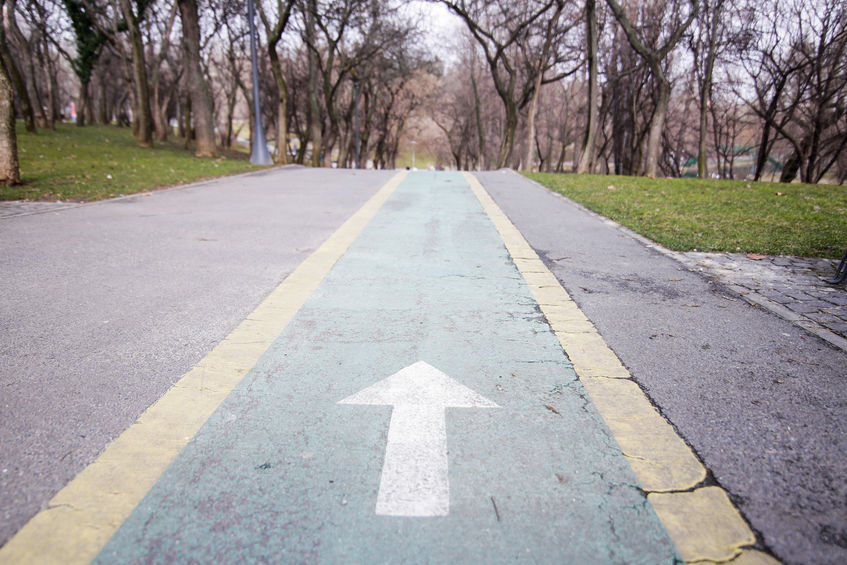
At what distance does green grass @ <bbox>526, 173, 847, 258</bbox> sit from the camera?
580 centimetres

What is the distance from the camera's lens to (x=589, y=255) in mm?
5219

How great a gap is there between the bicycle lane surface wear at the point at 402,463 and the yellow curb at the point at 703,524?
54mm

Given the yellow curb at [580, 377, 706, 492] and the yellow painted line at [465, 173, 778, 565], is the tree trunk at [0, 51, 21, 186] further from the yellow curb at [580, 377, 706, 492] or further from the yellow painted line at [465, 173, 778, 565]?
the yellow curb at [580, 377, 706, 492]

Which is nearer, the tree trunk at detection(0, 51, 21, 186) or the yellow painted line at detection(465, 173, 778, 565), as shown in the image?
the yellow painted line at detection(465, 173, 778, 565)

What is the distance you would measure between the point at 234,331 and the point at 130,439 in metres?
1.13

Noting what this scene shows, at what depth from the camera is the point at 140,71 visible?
56.4 feet

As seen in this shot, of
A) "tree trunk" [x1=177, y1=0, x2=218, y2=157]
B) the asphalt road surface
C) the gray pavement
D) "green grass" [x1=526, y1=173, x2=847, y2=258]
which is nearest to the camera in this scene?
the asphalt road surface

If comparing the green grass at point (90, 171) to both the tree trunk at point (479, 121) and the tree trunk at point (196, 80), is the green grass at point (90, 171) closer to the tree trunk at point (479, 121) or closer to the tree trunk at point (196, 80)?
the tree trunk at point (196, 80)

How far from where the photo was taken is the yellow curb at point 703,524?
152 centimetres

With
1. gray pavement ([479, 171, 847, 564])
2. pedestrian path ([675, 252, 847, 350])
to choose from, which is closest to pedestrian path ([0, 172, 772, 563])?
gray pavement ([479, 171, 847, 564])

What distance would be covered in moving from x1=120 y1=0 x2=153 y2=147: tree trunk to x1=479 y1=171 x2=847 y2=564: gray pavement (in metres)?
18.6

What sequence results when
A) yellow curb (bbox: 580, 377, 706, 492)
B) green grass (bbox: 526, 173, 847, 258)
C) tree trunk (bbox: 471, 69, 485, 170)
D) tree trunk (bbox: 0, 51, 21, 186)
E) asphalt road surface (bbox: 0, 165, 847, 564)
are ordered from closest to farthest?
asphalt road surface (bbox: 0, 165, 847, 564) → yellow curb (bbox: 580, 377, 706, 492) → green grass (bbox: 526, 173, 847, 258) → tree trunk (bbox: 0, 51, 21, 186) → tree trunk (bbox: 471, 69, 485, 170)

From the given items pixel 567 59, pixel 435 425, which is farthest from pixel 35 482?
pixel 567 59

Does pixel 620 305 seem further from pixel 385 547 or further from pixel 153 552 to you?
pixel 153 552
